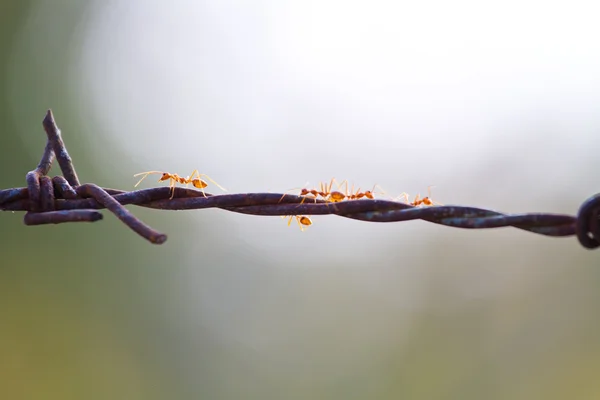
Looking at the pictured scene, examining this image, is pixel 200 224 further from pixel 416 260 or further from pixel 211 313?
pixel 416 260

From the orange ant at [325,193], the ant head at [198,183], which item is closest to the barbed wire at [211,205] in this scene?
the orange ant at [325,193]

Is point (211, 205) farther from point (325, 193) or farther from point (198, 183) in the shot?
point (198, 183)

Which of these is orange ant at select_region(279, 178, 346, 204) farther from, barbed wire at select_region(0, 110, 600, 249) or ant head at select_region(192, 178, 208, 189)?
ant head at select_region(192, 178, 208, 189)

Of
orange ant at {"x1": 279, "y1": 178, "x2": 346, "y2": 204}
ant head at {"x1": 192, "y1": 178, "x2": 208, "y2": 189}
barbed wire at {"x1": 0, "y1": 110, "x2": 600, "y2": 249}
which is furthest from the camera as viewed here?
ant head at {"x1": 192, "y1": 178, "x2": 208, "y2": 189}

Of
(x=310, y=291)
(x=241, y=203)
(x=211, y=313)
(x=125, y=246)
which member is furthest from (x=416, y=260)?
(x=241, y=203)

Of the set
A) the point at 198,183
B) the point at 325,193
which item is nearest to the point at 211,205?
the point at 325,193

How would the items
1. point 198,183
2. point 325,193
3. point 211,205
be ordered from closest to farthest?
point 211,205 → point 325,193 → point 198,183

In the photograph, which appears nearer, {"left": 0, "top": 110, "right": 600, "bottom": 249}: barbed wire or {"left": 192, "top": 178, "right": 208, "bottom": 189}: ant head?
{"left": 0, "top": 110, "right": 600, "bottom": 249}: barbed wire

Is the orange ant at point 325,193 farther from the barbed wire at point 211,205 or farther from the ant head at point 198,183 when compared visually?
the ant head at point 198,183

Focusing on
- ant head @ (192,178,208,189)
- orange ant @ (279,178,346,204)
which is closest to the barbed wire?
orange ant @ (279,178,346,204)
